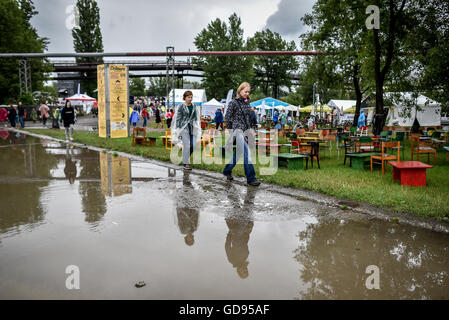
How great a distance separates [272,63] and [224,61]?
1623 cm

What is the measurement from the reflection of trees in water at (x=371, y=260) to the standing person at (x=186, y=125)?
5176mm

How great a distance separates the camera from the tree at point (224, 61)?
5522 cm

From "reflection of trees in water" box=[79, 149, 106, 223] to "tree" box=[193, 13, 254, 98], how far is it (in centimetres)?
4611

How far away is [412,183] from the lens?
7.58m

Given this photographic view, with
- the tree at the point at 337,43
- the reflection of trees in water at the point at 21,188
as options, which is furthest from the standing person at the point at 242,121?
the tree at the point at 337,43

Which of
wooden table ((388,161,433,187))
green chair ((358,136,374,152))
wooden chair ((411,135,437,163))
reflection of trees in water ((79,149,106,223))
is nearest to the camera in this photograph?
reflection of trees in water ((79,149,106,223))

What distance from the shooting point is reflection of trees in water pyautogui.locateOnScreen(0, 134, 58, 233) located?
5320 mm

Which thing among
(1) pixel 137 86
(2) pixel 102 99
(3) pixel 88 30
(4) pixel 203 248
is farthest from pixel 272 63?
(4) pixel 203 248

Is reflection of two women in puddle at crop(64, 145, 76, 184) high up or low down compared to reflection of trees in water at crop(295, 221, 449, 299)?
up

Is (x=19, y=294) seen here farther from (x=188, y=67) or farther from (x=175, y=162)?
(x=188, y=67)

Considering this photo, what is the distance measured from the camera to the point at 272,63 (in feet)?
225

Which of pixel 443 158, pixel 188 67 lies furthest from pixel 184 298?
pixel 188 67

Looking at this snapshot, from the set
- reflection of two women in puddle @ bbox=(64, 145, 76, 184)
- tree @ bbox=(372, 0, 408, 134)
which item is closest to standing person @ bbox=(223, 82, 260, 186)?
reflection of two women in puddle @ bbox=(64, 145, 76, 184)

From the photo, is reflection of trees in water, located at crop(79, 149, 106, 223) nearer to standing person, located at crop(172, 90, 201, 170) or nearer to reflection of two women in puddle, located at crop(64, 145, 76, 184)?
reflection of two women in puddle, located at crop(64, 145, 76, 184)
